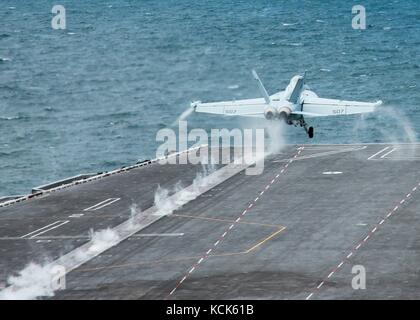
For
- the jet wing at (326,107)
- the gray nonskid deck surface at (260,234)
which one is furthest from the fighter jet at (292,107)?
the gray nonskid deck surface at (260,234)

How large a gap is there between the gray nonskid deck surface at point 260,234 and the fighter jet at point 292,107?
27.7 feet

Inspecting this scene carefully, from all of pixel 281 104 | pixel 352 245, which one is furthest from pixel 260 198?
pixel 352 245

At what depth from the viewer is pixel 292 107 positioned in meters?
131

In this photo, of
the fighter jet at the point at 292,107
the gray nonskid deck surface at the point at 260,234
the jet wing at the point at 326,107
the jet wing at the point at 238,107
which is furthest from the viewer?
the jet wing at the point at 238,107

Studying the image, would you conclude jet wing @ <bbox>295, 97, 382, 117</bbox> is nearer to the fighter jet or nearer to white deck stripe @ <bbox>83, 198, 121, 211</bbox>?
the fighter jet

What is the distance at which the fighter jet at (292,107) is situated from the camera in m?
130

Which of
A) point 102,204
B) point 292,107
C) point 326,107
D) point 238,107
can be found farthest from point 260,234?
point 326,107

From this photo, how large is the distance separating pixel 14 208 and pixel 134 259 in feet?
94.9

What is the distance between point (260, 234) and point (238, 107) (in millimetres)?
27620

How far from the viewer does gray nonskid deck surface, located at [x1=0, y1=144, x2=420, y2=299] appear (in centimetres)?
9550

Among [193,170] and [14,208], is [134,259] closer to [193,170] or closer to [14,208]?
[14,208]

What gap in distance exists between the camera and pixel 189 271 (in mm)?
100438

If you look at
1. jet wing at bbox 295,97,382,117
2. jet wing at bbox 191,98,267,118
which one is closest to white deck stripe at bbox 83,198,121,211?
jet wing at bbox 191,98,267,118

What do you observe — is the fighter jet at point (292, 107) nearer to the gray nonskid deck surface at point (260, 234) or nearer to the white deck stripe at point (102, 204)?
the gray nonskid deck surface at point (260, 234)
